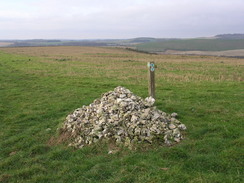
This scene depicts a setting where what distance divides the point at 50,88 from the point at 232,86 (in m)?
14.4

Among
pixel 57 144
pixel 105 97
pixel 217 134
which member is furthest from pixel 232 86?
pixel 57 144

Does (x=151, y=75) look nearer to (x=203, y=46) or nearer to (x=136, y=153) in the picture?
(x=136, y=153)

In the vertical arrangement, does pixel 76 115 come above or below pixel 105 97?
below

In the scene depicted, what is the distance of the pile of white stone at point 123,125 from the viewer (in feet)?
25.1

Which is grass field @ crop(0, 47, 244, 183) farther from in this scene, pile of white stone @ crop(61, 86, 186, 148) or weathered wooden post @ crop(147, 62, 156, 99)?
weathered wooden post @ crop(147, 62, 156, 99)

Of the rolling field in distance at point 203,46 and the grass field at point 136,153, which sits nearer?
the grass field at point 136,153

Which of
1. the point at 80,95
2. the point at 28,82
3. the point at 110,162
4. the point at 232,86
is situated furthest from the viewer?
the point at 28,82

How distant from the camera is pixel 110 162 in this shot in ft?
21.8

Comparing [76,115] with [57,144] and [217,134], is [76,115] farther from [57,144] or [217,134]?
[217,134]

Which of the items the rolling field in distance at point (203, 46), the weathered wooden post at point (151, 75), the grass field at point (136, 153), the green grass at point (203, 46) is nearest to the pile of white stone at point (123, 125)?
the grass field at point (136, 153)

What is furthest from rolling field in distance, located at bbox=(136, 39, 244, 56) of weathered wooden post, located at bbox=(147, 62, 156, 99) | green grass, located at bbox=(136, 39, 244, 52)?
weathered wooden post, located at bbox=(147, 62, 156, 99)

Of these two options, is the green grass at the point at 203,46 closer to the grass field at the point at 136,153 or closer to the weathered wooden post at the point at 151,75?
the weathered wooden post at the point at 151,75

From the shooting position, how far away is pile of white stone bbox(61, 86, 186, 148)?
766cm

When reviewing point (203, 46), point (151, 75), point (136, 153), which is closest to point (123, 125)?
point (136, 153)
